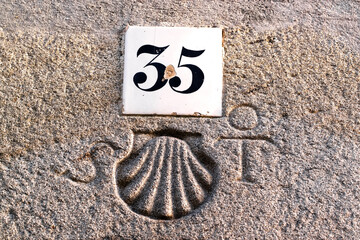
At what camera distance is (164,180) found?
1.72 metres

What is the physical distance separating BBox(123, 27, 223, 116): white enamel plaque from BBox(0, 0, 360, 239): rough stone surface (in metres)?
0.03

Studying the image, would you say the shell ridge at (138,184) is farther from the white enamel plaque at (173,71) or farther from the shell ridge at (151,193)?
the white enamel plaque at (173,71)

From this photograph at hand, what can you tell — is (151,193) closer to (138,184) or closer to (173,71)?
(138,184)

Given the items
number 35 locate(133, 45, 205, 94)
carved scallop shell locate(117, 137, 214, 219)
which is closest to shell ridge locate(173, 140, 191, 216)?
carved scallop shell locate(117, 137, 214, 219)

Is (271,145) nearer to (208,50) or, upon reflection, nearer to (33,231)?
(208,50)

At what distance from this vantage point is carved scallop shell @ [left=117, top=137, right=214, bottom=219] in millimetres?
1702

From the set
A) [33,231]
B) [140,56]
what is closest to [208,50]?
[140,56]

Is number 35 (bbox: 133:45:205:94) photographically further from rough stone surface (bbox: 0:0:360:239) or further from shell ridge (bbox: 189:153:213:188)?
shell ridge (bbox: 189:153:213:188)

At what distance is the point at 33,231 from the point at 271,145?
2.53ft

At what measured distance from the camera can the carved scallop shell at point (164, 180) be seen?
67.0 inches

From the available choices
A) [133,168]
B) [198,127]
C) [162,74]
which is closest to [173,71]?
[162,74]

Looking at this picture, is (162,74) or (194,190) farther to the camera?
(162,74)

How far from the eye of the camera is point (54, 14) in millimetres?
1954

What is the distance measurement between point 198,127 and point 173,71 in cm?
20
